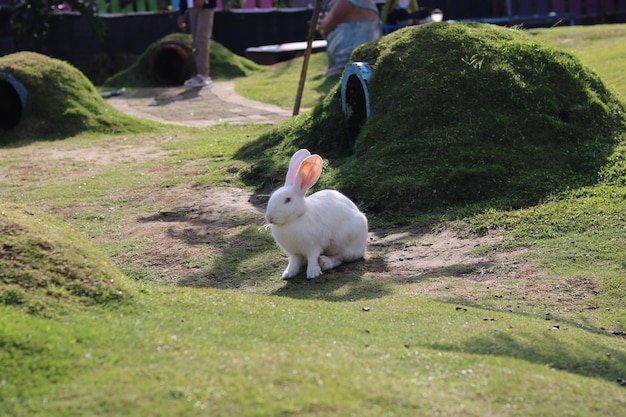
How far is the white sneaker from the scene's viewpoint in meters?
19.7

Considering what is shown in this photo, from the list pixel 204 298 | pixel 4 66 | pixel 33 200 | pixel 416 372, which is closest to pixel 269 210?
pixel 204 298

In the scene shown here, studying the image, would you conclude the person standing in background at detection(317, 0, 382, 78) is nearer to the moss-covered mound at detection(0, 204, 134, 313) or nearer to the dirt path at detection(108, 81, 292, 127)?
the dirt path at detection(108, 81, 292, 127)

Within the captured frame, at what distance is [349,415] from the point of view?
3.26 meters

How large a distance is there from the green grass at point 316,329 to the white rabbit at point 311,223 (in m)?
0.18

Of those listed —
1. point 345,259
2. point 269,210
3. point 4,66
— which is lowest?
point 345,259

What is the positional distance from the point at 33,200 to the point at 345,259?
4.05 m

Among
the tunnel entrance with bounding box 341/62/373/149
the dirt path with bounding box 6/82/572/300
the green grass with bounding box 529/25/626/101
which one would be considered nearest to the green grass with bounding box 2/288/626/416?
the dirt path with bounding box 6/82/572/300

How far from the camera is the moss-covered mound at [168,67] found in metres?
21.3

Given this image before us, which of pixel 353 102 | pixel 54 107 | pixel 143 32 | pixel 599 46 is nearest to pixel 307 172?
pixel 353 102

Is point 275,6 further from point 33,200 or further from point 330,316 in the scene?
point 330,316

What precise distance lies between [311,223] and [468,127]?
9.63 ft

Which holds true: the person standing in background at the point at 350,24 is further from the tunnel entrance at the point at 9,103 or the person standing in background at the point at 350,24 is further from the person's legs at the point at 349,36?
the tunnel entrance at the point at 9,103

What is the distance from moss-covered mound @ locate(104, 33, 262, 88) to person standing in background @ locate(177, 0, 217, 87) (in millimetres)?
1447

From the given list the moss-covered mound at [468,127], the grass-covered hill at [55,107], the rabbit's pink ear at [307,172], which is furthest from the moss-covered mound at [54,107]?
the rabbit's pink ear at [307,172]
